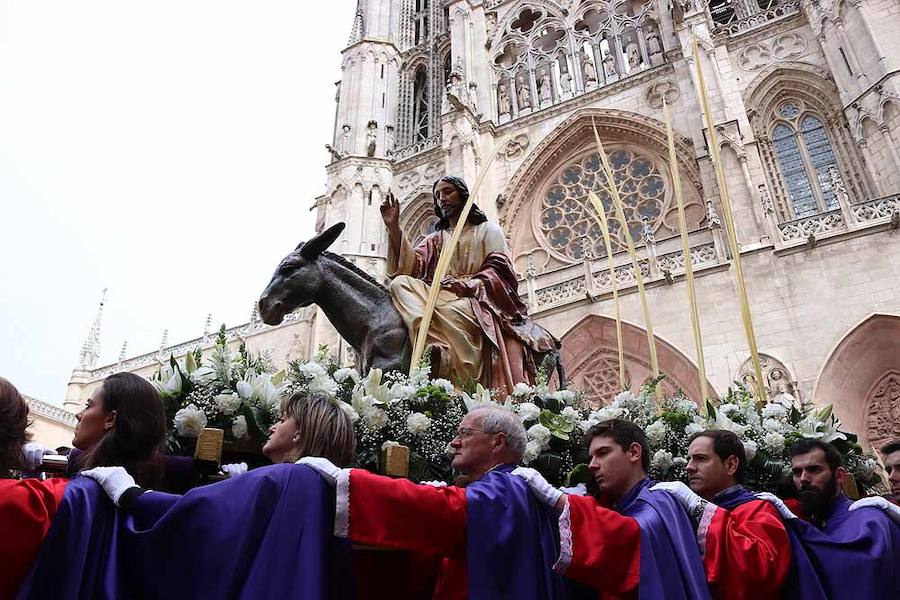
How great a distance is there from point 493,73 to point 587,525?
18936 mm

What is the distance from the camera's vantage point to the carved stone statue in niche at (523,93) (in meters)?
18.2

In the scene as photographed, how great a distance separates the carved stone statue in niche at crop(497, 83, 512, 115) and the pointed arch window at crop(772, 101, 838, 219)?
7391 mm

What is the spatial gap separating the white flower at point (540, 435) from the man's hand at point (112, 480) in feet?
5.68

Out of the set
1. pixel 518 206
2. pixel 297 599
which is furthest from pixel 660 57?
pixel 297 599

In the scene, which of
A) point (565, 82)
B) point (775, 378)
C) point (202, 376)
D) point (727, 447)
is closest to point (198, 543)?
point (202, 376)

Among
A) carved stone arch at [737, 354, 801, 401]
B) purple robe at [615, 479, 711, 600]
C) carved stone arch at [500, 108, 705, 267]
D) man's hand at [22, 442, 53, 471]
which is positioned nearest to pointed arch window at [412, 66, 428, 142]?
carved stone arch at [500, 108, 705, 267]

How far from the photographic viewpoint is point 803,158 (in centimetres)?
1369

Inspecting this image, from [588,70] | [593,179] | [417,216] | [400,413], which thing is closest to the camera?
[400,413]

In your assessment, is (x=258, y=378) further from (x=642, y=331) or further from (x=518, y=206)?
(x=518, y=206)

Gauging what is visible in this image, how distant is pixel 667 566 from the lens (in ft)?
6.26

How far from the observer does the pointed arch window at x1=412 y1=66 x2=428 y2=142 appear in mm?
21484

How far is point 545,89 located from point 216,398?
1738cm

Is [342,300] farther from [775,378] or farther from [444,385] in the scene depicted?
[775,378]

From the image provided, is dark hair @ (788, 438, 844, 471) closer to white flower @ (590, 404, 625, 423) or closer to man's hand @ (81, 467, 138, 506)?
white flower @ (590, 404, 625, 423)
